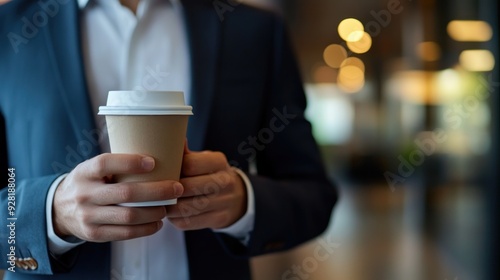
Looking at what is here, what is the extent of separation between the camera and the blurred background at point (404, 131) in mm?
2428

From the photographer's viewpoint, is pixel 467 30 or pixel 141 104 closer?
pixel 141 104

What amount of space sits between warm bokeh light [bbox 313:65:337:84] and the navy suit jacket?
9.81 ft

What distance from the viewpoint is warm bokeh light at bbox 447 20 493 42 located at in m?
2.63

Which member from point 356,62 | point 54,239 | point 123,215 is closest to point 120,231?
point 123,215

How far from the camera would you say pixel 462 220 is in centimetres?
352

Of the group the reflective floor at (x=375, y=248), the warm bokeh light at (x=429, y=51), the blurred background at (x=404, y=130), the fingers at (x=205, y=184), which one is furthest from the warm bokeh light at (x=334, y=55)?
the fingers at (x=205, y=184)

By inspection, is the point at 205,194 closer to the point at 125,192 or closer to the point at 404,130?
the point at 125,192

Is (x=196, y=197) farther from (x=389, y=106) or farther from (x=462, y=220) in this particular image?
(x=389, y=106)

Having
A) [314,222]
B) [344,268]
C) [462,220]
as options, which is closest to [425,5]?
[462,220]

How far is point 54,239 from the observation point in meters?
0.57

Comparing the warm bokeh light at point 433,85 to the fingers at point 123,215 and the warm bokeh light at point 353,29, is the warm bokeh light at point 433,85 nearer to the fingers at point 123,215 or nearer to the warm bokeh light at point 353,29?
the warm bokeh light at point 353,29

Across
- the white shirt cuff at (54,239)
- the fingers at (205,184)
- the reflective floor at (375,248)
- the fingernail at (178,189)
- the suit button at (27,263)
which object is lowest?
the reflective floor at (375,248)

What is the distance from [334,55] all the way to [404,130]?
2.48ft

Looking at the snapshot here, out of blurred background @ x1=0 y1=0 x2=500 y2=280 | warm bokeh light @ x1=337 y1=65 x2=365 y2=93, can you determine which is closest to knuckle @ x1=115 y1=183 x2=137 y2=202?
blurred background @ x1=0 y1=0 x2=500 y2=280
